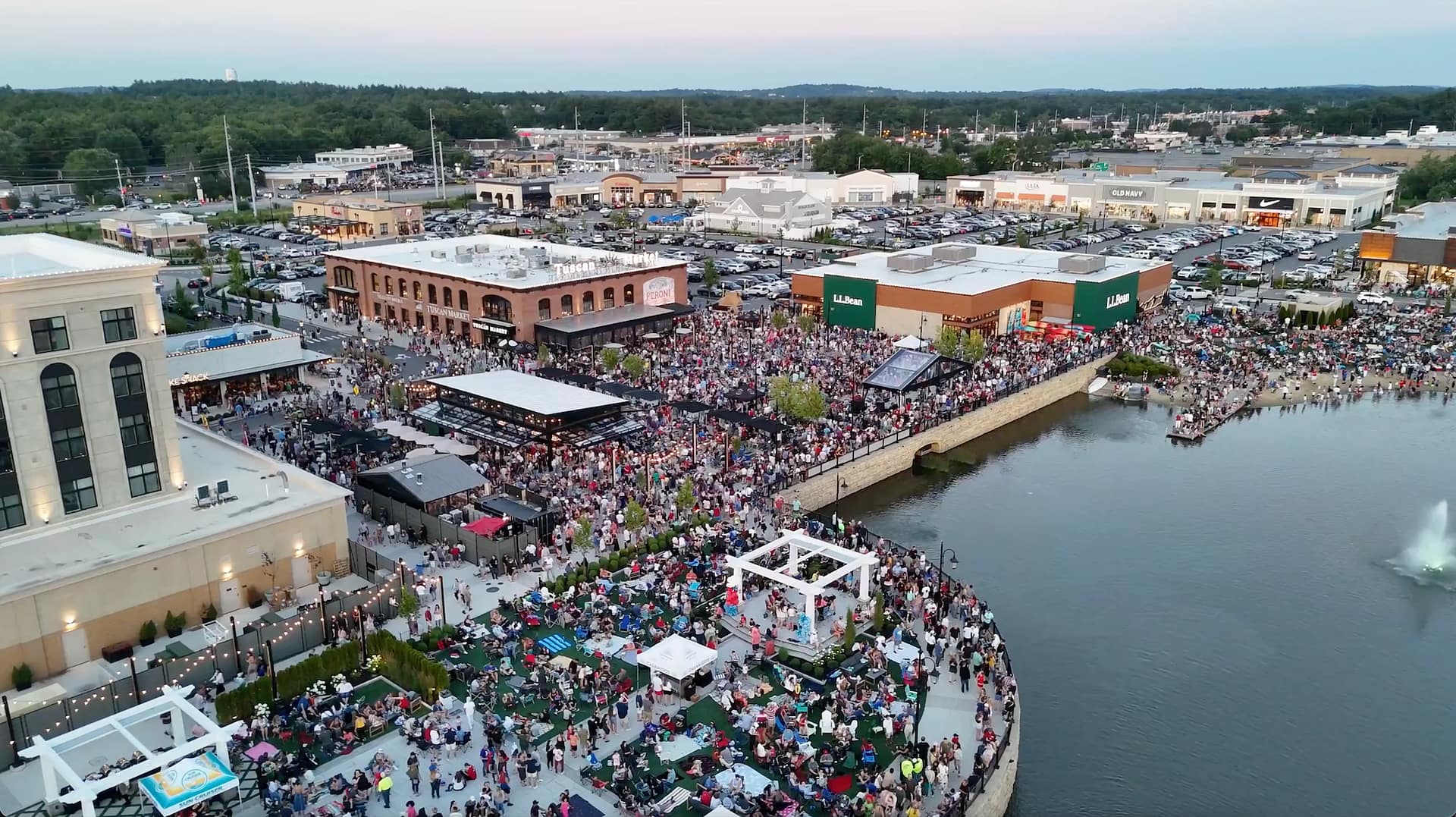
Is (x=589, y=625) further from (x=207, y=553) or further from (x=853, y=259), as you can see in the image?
(x=853, y=259)

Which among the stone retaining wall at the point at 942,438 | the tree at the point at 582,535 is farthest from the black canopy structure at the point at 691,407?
the tree at the point at 582,535

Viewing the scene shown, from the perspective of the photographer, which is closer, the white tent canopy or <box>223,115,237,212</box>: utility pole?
the white tent canopy

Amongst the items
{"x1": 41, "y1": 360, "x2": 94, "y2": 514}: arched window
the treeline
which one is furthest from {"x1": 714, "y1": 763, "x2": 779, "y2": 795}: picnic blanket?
the treeline

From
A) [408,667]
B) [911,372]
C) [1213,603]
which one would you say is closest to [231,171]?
[911,372]

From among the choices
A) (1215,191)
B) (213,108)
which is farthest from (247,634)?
(213,108)

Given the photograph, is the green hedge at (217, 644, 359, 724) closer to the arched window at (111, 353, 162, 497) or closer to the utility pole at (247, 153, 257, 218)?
the arched window at (111, 353, 162, 497)

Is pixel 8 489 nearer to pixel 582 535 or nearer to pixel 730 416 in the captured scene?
pixel 582 535
